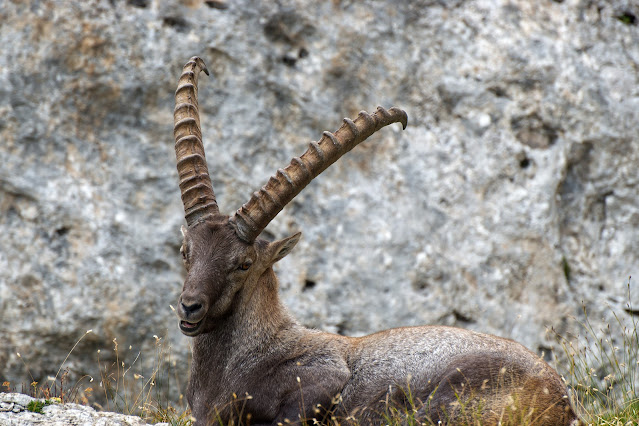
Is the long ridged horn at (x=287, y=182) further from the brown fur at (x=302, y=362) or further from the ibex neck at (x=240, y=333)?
the ibex neck at (x=240, y=333)

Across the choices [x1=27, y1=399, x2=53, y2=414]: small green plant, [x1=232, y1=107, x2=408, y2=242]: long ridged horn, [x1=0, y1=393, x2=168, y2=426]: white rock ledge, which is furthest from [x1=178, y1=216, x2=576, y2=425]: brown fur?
[x1=27, y1=399, x2=53, y2=414]: small green plant

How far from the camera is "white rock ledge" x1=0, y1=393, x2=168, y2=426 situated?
18.9ft

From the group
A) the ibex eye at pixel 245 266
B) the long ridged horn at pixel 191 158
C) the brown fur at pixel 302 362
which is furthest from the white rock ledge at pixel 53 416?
the long ridged horn at pixel 191 158

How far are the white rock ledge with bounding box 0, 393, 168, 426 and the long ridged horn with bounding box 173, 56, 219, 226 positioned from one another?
5.58 ft

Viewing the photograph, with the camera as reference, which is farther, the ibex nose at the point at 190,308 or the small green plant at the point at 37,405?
the small green plant at the point at 37,405

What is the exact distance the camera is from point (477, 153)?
9398 millimetres

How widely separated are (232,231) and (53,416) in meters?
2.01

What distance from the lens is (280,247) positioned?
6.55 metres

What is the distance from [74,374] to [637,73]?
7.96m

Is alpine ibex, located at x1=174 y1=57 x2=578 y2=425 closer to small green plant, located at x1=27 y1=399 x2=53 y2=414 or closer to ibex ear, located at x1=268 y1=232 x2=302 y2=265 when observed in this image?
ibex ear, located at x1=268 y1=232 x2=302 y2=265

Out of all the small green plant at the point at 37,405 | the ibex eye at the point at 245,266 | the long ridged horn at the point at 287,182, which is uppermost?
the long ridged horn at the point at 287,182

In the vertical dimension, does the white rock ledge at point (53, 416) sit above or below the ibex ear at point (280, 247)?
below

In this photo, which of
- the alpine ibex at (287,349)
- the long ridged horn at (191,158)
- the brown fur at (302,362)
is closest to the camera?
the brown fur at (302,362)

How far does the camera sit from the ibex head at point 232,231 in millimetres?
5977
